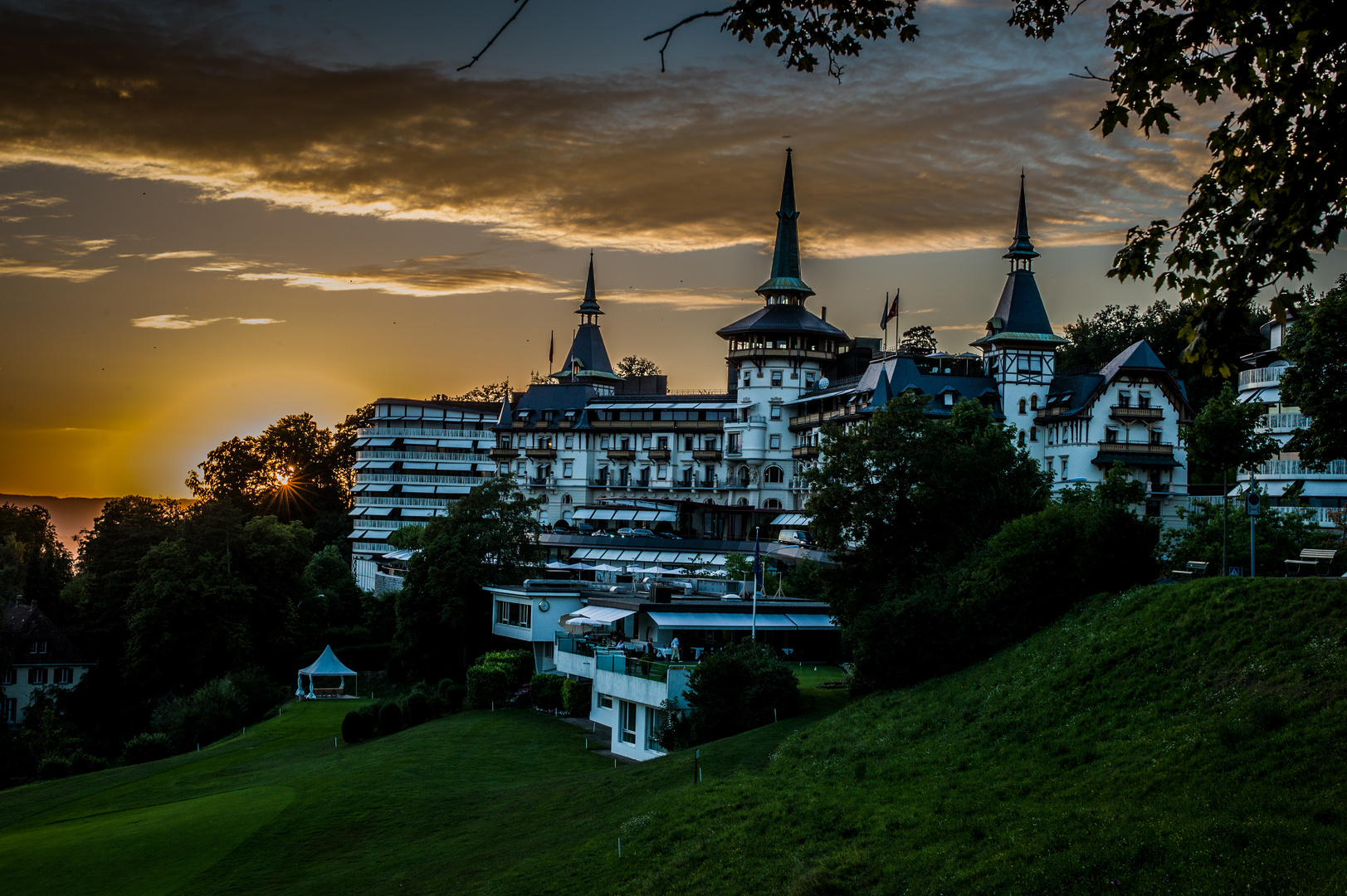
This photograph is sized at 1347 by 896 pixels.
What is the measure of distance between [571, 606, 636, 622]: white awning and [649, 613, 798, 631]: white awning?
4.56ft

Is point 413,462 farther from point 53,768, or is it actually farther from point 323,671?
point 53,768

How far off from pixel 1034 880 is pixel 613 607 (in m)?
38.3

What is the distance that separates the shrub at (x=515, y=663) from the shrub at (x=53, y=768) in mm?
21149

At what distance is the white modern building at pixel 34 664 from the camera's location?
6906 centimetres

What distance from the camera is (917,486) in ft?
133

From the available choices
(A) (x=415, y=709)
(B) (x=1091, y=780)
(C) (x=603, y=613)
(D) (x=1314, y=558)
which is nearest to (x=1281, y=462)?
(D) (x=1314, y=558)

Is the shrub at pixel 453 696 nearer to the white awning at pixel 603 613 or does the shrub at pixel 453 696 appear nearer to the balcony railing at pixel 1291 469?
the white awning at pixel 603 613

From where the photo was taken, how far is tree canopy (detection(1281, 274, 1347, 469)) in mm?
30344

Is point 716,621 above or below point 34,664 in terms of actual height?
above

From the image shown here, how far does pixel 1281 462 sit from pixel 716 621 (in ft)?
131

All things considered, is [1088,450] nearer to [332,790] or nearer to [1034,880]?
[332,790]

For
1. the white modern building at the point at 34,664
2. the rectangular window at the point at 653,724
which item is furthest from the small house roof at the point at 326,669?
the rectangular window at the point at 653,724

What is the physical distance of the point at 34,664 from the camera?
228ft

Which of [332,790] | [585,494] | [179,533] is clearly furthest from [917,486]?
[585,494]
